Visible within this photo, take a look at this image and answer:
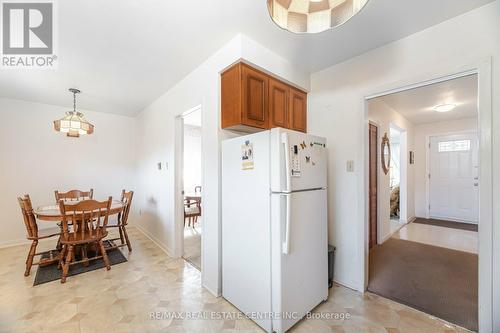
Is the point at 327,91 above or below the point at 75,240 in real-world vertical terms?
above

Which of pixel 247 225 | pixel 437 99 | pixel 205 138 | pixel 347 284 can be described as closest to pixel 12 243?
pixel 205 138

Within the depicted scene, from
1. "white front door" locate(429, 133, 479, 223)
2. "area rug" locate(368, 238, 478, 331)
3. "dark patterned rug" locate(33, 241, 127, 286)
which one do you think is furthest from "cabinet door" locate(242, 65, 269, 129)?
"white front door" locate(429, 133, 479, 223)

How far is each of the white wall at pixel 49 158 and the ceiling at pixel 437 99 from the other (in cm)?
529

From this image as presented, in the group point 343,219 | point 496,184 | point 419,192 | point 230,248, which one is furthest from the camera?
point 419,192

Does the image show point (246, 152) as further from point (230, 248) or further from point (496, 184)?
point (496, 184)

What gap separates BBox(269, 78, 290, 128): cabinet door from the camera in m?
2.30

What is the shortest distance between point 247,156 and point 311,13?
1.11 metres

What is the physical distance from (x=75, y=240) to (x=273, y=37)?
10.4 feet

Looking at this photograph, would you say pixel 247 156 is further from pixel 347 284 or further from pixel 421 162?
pixel 421 162

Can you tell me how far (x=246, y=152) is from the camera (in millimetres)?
1864

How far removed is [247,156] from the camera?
1.86m

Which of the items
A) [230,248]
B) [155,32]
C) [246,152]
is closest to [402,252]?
[230,248]

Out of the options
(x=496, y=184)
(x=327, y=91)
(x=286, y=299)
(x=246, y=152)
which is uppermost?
(x=327, y=91)

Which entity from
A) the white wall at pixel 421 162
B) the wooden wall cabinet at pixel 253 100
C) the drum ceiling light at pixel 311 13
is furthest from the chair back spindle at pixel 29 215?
the white wall at pixel 421 162
